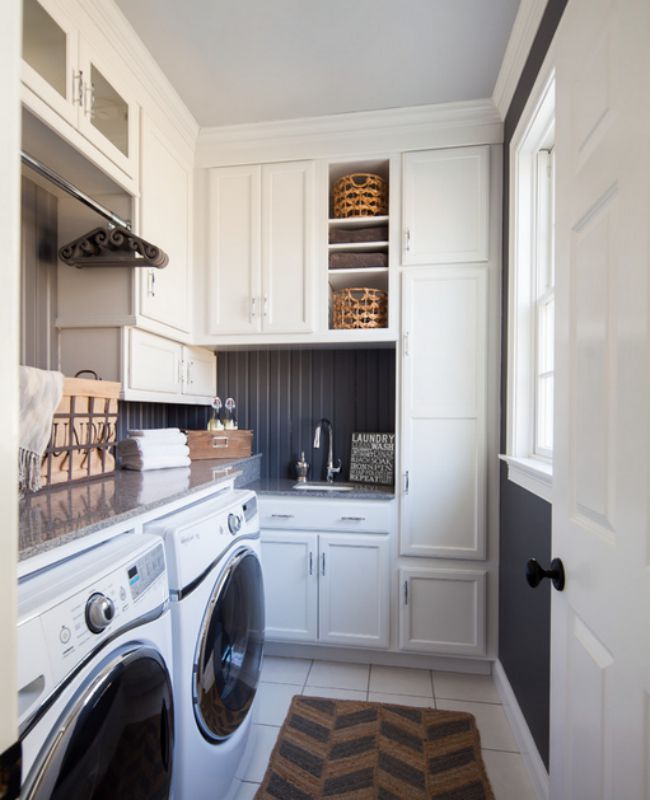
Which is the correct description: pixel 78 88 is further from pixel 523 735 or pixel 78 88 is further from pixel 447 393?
pixel 523 735

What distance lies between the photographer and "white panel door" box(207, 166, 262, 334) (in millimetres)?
2248

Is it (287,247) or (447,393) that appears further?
(287,247)

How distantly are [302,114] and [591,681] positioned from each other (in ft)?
7.85

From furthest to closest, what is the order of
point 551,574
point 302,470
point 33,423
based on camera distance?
point 302,470 < point 33,423 < point 551,574

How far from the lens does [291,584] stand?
214 cm

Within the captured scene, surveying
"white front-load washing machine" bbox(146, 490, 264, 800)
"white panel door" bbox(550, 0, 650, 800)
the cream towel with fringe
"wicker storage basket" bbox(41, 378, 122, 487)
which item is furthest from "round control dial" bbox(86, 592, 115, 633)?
"white panel door" bbox(550, 0, 650, 800)

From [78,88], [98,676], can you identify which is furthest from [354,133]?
[98,676]

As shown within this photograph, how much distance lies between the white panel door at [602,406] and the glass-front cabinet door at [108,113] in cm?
142

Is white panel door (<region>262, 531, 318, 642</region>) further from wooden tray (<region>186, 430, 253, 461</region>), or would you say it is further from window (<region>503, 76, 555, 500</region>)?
window (<region>503, 76, 555, 500</region>)

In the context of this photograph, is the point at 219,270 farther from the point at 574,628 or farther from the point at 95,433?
the point at 574,628

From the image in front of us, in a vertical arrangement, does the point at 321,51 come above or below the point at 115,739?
above

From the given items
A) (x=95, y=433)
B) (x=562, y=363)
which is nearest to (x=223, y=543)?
(x=95, y=433)

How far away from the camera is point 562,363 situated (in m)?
0.88

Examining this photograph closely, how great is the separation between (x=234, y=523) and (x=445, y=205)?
1.73 meters
